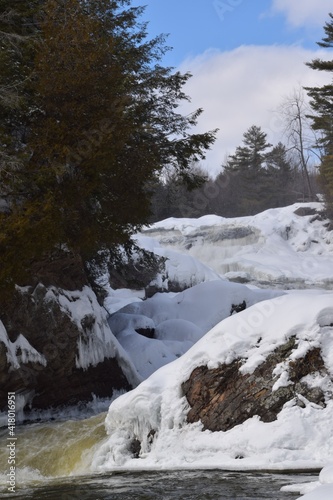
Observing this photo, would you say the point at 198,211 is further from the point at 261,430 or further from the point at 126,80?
the point at 261,430

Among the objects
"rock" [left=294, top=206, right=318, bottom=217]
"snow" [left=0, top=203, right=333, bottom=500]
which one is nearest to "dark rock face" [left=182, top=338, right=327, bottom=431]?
"snow" [left=0, top=203, right=333, bottom=500]

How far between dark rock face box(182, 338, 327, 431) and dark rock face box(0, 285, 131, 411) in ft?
12.1

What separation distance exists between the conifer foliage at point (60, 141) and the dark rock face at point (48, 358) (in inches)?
34.1

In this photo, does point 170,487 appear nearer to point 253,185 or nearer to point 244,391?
point 244,391

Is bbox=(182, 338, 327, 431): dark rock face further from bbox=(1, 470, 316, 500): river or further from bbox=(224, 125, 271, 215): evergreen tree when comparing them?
bbox=(224, 125, 271, 215): evergreen tree

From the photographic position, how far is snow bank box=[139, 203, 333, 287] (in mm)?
31625

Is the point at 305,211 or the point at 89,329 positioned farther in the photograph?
the point at 305,211

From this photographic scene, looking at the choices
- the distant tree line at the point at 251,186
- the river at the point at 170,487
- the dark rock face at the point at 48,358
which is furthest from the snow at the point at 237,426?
the distant tree line at the point at 251,186

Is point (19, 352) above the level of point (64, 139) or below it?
below

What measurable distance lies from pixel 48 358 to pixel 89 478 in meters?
4.16

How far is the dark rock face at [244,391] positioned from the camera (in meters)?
6.81

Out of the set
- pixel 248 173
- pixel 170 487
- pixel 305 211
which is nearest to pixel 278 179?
pixel 248 173

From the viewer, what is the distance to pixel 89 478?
6.86 m

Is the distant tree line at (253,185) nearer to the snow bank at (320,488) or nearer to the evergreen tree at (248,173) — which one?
the evergreen tree at (248,173)
